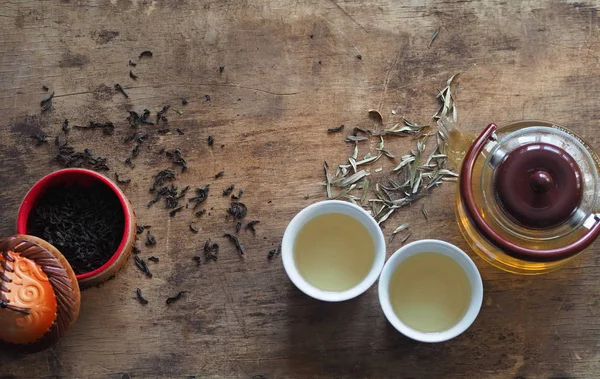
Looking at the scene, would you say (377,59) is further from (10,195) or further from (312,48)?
(10,195)

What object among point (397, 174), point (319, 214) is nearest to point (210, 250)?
point (319, 214)

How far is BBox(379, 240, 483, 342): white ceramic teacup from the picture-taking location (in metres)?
1.57

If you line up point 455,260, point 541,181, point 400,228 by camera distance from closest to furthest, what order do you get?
point 541,181 < point 455,260 < point 400,228

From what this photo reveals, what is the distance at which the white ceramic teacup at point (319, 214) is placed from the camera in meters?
1.57

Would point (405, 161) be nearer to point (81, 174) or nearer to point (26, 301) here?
point (81, 174)

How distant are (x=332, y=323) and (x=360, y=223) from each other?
11.0 inches

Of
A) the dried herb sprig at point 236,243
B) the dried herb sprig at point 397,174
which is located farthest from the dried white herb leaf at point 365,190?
the dried herb sprig at point 236,243

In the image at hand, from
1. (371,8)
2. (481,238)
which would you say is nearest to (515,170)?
(481,238)

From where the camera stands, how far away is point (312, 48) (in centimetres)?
176

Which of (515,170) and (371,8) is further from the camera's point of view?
(371,8)

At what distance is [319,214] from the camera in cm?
163

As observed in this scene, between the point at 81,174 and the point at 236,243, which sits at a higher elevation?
the point at 81,174

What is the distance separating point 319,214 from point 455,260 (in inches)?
13.5

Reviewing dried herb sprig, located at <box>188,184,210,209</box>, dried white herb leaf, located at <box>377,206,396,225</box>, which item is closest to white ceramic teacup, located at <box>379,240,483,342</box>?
dried white herb leaf, located at <box>377,206,396,225</box>
